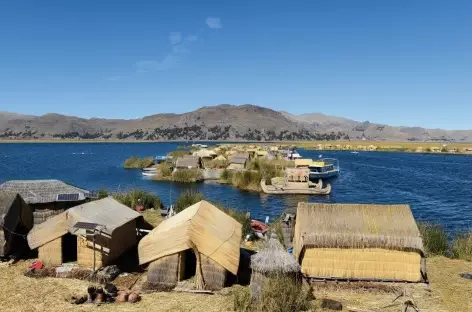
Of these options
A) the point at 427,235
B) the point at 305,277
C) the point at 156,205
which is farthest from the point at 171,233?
the point at 156,205

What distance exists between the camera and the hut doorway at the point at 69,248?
18844 millimetres

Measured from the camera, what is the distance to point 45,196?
23.2 meters

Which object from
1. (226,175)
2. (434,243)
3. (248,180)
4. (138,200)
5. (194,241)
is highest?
(194,241)

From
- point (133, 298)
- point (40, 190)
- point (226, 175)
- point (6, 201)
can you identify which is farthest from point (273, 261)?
point (226, 175)

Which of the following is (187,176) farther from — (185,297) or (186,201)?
(185,297)

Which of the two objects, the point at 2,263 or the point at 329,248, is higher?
the point at 329,248

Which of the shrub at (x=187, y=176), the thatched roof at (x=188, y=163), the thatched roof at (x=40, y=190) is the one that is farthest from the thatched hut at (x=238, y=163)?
the thatched roof at (x=40, y=190)

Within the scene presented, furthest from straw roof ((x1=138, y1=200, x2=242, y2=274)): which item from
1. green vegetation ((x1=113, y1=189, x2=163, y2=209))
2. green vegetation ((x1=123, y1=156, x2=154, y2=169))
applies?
green vegetation ((x1=123, y1=156, x2=154, y2=169))

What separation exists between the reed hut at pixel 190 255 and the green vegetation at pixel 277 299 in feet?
5.53

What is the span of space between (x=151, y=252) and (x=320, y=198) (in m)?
39.6

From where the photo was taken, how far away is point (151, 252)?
55.5ft

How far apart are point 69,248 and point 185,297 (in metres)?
7.19

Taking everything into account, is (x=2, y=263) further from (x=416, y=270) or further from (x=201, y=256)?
(x=416, y=270)

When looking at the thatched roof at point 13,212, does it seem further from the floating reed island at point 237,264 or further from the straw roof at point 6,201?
the floating reed island at point 237,264
